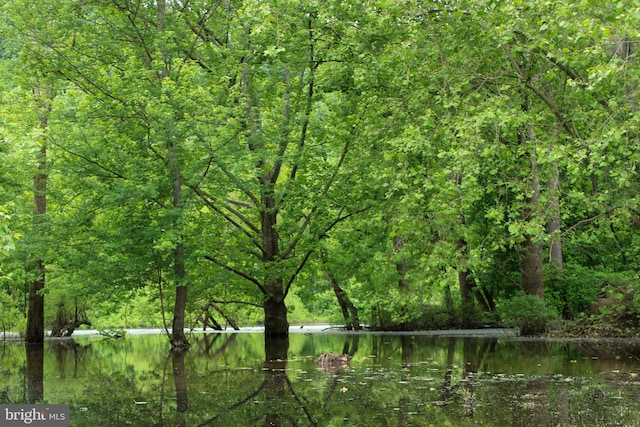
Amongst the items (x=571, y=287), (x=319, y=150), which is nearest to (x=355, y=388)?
(x=319, y=150)

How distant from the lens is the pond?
898cm

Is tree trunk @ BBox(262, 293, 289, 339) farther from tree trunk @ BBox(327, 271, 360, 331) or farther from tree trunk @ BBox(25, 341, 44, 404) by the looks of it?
tree trunk @ BBox(25, 341, 44, 404)

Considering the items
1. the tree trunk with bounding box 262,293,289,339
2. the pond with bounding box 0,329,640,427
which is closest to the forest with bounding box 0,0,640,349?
the tree trunk with bounding box 262,293,289,339

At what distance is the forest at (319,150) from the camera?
14719 mm

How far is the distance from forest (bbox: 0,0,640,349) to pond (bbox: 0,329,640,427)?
2128 mm

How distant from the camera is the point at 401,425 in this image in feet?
27.2

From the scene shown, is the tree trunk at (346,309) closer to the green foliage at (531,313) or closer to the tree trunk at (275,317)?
the tree trunk at (275,317)

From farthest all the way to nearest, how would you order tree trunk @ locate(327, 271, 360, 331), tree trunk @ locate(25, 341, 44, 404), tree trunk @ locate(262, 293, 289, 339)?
tree trunk @ locate(327, 271, 360, 331) → tree trunk @ locate(262, 293, 289, 339) → tree trunk @ locate(25, 341, 44, 404)

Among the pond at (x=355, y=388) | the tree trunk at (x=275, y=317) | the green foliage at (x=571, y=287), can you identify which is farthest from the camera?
the tree trunk at (x=275, y=317)

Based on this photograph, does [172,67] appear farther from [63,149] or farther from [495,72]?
[495,72]

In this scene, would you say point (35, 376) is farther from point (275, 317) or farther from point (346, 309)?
point (346, 309)

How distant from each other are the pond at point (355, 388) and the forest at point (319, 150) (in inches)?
83.8

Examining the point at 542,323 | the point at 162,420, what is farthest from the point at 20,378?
the point at 542,323

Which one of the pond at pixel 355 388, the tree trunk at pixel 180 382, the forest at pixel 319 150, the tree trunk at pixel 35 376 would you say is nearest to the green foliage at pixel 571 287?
the forest at pixel 319 150
